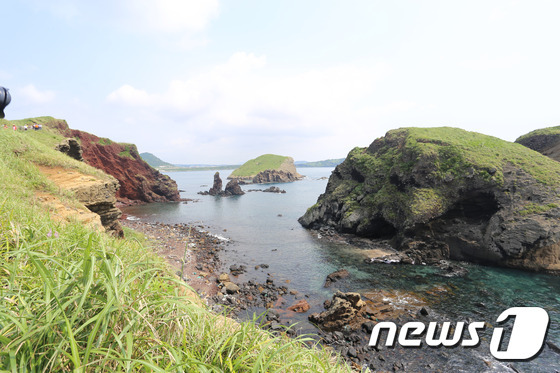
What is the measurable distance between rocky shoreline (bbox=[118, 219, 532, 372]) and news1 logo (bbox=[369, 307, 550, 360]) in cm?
49

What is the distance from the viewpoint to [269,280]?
23406 mm

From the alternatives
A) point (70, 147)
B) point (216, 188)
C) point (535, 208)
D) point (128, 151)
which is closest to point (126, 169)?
point (128, 151)

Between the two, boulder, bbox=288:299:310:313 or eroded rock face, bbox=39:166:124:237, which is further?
boulder, bbox=288:299:310:313

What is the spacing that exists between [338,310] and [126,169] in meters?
73.3

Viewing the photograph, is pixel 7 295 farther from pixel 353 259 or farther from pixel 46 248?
pixel 353 259

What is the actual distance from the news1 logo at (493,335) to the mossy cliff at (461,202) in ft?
33.4

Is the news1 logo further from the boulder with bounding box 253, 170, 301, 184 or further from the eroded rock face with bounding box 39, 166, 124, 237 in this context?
the boulder with bounding box 253, 170, 301, 184

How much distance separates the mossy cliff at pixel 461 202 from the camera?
26.0 meters

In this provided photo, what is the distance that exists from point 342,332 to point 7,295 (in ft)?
55.5

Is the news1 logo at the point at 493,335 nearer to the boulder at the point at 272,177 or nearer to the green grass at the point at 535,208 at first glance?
the green grass at the point at 535,208

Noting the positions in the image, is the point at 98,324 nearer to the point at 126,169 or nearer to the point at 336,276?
the point at 336,276

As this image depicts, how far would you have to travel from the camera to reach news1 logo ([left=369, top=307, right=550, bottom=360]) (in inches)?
560

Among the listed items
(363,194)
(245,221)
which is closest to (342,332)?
(363,194)

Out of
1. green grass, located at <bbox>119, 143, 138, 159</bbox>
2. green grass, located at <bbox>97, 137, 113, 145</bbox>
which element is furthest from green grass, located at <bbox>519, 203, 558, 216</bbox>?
green grass, located at <bbox>97, 137, 113, 145</bbox>
